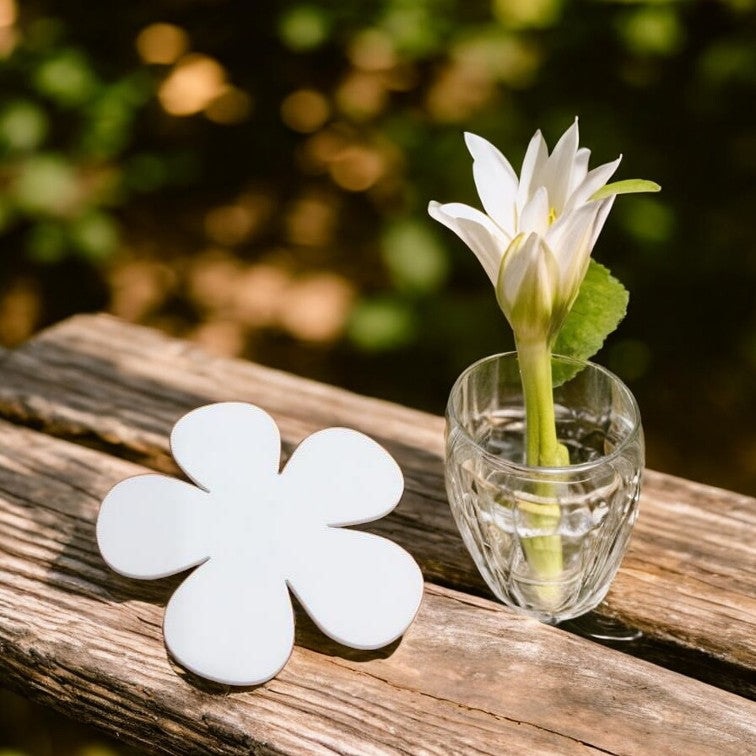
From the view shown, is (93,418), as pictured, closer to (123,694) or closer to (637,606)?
(123,694)

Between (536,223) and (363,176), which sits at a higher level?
(536,223)

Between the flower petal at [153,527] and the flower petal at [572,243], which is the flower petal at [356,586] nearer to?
the flower petal at [153,527]

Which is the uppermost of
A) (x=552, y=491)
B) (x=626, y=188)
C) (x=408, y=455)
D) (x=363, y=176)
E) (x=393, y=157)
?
(x=626, y=188)

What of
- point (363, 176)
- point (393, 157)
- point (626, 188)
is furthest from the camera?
point (363, 176)

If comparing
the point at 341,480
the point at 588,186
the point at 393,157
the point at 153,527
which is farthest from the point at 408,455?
the point at 393,157

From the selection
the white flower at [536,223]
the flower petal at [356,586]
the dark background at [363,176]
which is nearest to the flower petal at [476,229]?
the white flower at [536,223]

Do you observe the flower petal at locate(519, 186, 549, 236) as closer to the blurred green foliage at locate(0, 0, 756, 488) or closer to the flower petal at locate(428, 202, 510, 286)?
the flower petal at locate(428, 202, 510, 286)

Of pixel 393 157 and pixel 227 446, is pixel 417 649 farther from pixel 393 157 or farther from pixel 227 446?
pixel 393 157
